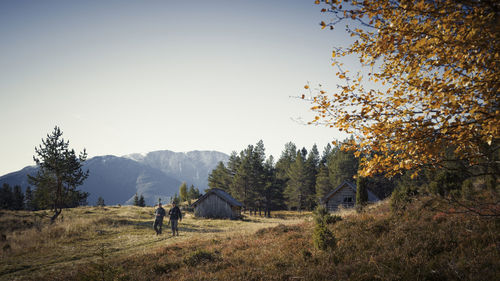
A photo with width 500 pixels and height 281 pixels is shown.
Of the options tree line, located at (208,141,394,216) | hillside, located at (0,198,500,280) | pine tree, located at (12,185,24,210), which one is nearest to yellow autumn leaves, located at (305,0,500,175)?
hillside, located at (0,198,500,280)

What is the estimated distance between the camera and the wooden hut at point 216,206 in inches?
1374

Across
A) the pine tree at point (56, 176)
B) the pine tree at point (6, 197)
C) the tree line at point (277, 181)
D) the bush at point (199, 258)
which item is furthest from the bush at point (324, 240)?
the pine tree at point (6, 197)

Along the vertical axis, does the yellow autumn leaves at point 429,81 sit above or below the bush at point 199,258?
above

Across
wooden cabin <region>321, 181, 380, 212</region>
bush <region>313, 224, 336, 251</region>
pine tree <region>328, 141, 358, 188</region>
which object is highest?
pine tree <region>328, 141, 358, 188</region>

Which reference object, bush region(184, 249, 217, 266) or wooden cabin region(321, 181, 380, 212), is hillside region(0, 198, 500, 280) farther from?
wooden cabin region(321, 181, 380, 212)

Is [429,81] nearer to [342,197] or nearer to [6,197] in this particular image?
[342,197]

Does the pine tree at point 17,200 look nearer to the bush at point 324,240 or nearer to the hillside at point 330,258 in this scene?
the hillside at point 330,258

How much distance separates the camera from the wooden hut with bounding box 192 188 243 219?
3491 centimetres

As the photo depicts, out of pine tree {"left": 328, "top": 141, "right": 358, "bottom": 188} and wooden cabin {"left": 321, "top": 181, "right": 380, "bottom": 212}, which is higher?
pine tree {"left": 328, "top": 141, "right": 358, "bottom": 188}

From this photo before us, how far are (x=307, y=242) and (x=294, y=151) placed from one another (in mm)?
67745

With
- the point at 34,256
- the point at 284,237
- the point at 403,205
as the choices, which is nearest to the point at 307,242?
the point at 284,237

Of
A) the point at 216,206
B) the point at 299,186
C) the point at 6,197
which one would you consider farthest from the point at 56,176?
the point at 6,197

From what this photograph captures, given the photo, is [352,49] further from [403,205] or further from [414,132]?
[403,205]

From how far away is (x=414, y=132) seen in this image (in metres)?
3.50
